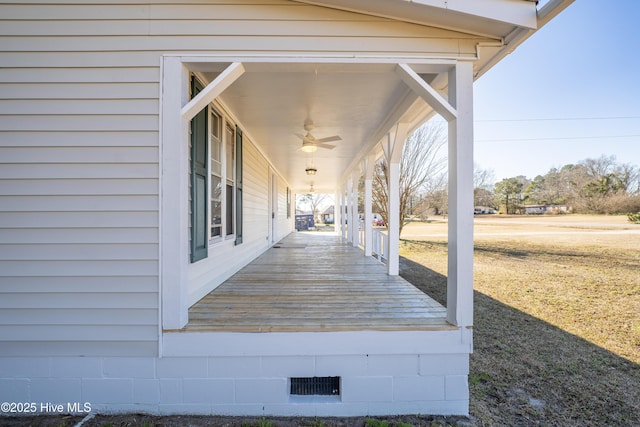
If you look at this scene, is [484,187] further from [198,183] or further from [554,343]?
[198,183]

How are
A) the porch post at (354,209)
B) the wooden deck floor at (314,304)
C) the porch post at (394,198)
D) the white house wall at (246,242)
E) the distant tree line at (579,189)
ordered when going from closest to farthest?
the wooden deck floor at (314,304) → the white house wall at (246,242) → the porch post at (394,198) → the porch post at (354,209) → the distant tree line at (579,189)

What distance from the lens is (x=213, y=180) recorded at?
10.9 feet

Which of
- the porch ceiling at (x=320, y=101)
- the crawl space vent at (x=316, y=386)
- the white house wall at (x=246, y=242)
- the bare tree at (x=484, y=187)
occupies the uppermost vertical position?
the bare tree at (x=484, y=187)

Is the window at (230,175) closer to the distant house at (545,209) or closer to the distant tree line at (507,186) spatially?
the distant tree line at (507,186)

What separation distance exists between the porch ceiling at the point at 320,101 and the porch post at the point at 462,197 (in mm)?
311

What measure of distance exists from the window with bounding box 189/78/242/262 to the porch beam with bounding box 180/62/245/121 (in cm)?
52

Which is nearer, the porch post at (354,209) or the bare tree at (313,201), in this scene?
the porch post at (354,209)

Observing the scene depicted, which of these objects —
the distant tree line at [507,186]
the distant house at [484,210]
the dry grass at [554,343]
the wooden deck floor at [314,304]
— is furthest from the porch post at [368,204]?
the distant house at [484,210]

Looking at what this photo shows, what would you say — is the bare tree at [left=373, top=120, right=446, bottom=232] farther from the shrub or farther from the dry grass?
the shrub

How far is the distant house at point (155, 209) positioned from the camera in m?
2.11

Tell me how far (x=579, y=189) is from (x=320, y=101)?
38.6 metres

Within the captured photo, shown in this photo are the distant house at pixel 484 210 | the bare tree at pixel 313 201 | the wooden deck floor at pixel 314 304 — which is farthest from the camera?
the distant house at pixel 484 210

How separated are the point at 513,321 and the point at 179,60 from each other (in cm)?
525

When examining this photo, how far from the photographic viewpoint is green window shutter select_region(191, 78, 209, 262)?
263 cm
